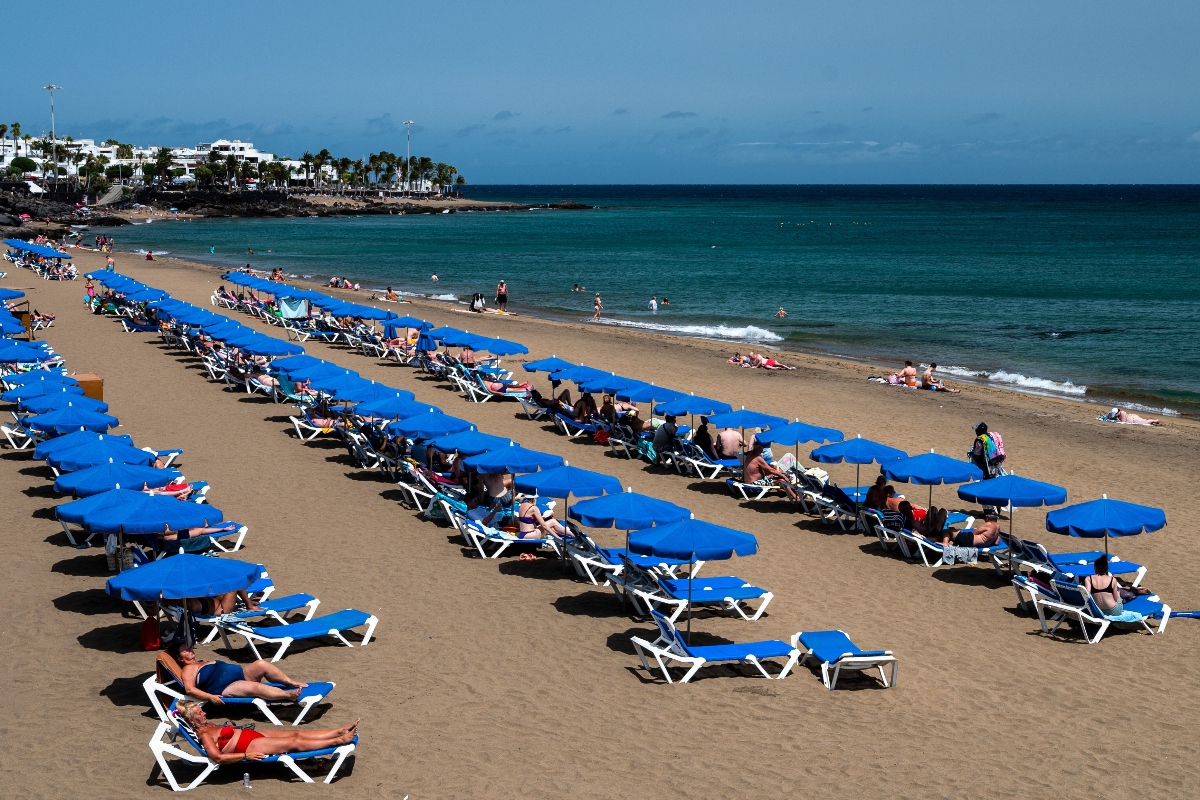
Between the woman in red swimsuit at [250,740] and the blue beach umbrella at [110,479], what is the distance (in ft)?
13.0

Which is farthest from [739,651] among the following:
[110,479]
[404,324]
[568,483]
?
[404,324]

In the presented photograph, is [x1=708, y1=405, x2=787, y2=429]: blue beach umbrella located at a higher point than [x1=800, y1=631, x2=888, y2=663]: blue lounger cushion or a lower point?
higher

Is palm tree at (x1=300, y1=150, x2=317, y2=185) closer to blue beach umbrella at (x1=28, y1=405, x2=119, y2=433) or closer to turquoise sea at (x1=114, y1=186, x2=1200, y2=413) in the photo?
turquoise sea at (x1=114, y1=186, x2=1200, y2=413)

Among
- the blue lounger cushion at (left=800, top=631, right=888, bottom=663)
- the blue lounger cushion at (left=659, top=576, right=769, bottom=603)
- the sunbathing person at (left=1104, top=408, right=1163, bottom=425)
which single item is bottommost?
the sunbathing person at (left=1104, top=408, right=1163, bottom=425)

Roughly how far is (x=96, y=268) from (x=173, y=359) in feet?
88.5

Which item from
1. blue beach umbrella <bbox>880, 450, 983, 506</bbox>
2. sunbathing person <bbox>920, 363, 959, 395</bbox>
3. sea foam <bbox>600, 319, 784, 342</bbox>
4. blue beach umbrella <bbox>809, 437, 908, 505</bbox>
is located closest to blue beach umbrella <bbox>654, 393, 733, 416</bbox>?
blue beach umbrella <bbox>809, 437, 908, 505</bbox>

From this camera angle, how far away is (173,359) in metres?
23.4

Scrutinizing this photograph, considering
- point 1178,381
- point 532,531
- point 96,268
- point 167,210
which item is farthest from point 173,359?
point 167,210

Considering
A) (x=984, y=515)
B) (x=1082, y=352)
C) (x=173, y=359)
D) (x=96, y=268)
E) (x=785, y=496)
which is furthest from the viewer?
(x=96, y=268)

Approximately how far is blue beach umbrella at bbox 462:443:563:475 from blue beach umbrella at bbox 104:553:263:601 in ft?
11.8

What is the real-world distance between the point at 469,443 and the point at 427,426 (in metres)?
1.04

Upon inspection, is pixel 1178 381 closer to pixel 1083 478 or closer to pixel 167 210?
pixel 1083 478

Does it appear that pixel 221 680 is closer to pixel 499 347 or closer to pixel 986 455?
pixel 986 455

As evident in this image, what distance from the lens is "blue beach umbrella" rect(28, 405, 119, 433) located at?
12828 millimetres
